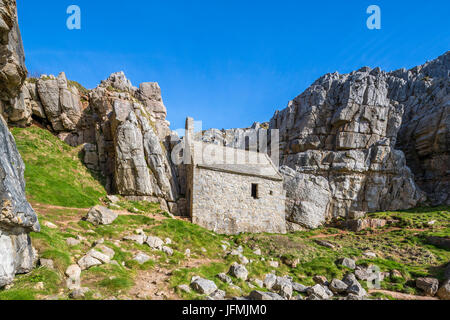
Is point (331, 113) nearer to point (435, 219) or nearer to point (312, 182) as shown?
point (312, 182)

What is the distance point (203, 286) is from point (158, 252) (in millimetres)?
5329

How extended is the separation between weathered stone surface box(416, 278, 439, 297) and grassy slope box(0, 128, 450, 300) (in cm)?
47

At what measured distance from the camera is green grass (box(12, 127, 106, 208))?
64.4 ft

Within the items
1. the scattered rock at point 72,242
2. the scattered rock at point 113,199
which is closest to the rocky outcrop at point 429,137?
the scattered rock at point 113,199

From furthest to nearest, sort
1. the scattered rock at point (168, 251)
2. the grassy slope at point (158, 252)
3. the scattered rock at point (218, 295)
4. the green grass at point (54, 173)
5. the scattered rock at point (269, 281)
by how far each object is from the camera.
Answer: the green grass at point (54, 173)
the scattered rock at point (168, 251)
the scattered rock at point (269, 281)
the scattered rock at point (218, 295)
the grassy slope at point (158, 252)

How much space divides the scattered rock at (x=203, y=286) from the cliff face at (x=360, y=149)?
23.6 metres

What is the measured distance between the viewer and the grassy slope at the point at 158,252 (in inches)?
381

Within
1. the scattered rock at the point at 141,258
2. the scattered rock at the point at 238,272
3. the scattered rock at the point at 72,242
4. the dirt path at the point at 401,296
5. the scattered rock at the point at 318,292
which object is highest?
the scattered rock at the point at 72,242

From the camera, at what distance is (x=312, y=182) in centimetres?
3578

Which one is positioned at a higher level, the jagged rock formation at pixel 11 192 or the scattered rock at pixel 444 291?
the jagged rock formation at pixel 11 192

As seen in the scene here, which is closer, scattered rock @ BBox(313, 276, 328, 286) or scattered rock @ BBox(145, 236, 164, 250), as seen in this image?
scattered rock @ BBox(313, 276, 328, 286)

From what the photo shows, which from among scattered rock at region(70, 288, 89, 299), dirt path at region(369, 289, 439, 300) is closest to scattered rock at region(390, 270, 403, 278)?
dirt path at region(369, 289, 439, 300)

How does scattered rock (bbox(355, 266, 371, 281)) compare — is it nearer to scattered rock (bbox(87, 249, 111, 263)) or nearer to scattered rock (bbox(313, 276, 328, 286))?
scattered rock (bbox(313, 276, 328, 286))

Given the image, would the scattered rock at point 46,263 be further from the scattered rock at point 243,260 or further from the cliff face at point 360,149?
the cliff face at point 360,149
